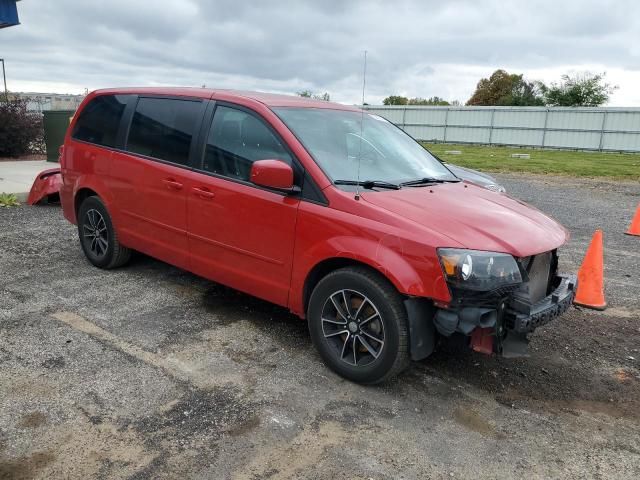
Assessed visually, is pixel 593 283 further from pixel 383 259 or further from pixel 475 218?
pixel 383 259

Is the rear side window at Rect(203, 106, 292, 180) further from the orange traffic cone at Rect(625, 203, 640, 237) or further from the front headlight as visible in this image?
the orange traffic cone at Rect(625, 203, 640, 237)

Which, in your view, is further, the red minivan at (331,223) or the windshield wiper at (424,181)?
the windshield wiper at (424,181)

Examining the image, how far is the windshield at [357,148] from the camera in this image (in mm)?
3977

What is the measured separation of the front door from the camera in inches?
Answer: 155

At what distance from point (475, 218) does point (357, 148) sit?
47.0 inches

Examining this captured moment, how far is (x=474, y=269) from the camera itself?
124 inches

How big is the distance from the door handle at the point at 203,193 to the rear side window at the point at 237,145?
0.17 meters

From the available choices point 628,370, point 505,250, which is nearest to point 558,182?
point 628,370

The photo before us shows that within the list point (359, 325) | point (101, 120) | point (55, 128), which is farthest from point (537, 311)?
point (55, 128)

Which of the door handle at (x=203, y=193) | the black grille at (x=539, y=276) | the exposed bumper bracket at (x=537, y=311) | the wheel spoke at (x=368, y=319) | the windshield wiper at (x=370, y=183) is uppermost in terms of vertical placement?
the windshield wiper at (x=370, y=183)

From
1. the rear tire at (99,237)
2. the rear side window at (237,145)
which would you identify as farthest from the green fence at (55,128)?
the rear side window at (237,145)

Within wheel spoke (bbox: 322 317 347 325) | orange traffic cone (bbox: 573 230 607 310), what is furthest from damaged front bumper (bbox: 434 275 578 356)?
orange traffic cone (bbox: 573 230 607 310)

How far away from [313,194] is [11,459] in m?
2.29

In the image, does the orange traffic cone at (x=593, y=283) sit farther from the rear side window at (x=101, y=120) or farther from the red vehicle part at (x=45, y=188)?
A: the red vehicle part at (x=45, y=188)
